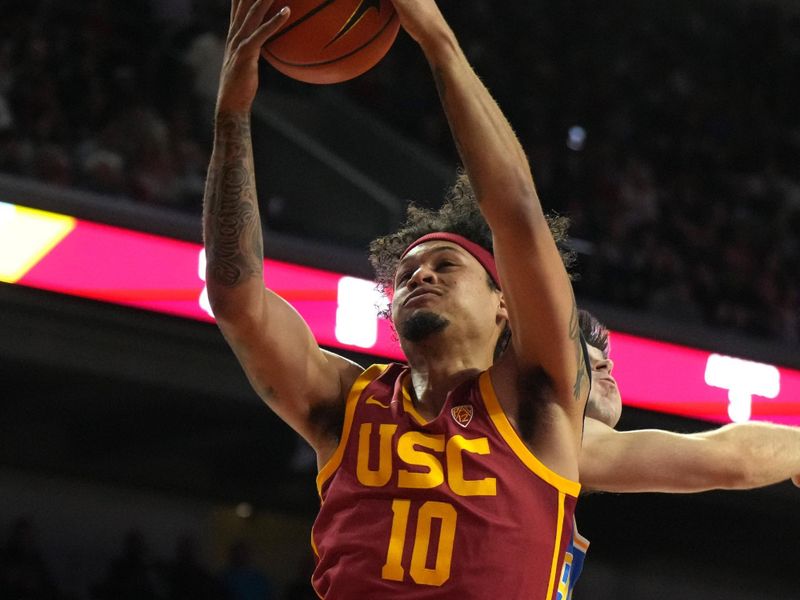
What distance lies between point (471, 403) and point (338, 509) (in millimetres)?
338

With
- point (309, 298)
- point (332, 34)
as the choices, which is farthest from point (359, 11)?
point (309, 298)

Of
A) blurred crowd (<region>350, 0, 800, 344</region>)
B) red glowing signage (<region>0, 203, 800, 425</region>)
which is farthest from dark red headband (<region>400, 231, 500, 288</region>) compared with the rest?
blurred crowd (<region>350, 0, 800, 344</region>)

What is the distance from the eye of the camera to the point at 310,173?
8359 millimetres

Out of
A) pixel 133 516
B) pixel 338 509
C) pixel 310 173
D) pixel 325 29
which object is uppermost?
pixel 310 173

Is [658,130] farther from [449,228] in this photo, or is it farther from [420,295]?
[420,295]

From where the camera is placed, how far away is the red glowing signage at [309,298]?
561cm

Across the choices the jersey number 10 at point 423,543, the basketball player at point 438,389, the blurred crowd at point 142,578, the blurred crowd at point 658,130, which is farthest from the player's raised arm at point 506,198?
the blurred crowd at point 658,130

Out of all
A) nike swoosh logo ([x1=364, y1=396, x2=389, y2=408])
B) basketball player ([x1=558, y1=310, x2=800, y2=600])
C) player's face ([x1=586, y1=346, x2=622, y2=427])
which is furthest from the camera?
player's face ([x1=586, y1=346, x2=622, y2=427])

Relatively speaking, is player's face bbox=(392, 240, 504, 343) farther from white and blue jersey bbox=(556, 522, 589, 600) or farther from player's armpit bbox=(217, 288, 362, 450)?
white and blue jersey bbox=(556, 522, 589, 600)

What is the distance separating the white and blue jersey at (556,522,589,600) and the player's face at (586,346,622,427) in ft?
1.77

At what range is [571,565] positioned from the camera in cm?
281

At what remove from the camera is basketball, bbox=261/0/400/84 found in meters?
2.59

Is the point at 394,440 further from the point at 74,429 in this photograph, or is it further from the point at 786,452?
the point at 74,429

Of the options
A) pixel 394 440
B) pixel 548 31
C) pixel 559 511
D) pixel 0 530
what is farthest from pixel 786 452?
pixel 548 31
